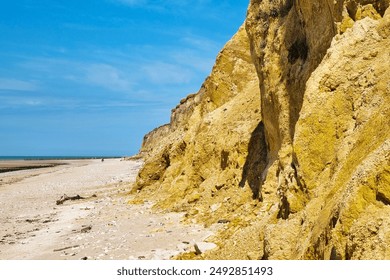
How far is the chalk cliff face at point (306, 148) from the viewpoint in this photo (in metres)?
5.52

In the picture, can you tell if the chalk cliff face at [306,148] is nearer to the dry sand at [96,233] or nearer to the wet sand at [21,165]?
the dry sand at [96,233]

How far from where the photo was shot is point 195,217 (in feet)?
51.7

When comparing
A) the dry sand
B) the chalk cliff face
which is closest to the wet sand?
the dry sand

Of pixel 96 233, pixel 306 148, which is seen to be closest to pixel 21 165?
pixel 96 233

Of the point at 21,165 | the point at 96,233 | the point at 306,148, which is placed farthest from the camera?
the point at 21,165

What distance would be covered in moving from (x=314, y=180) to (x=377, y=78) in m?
2.43

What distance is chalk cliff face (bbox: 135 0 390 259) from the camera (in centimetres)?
552

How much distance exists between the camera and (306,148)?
28.4ft

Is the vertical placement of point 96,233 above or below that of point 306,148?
below

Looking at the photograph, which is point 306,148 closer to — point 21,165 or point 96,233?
point 96,233

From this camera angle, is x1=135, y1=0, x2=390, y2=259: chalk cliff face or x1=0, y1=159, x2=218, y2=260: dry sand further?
x1=0, y1=159, x2=218, y2=260: dry sand

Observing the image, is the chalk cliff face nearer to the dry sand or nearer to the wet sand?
the dry sand
